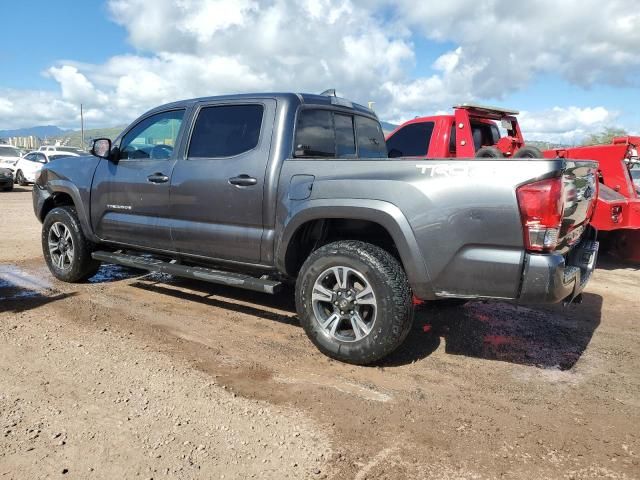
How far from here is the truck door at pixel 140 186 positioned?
4.92 m

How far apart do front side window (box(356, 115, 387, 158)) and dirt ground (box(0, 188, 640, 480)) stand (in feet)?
5.33

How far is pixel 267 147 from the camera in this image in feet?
13.9

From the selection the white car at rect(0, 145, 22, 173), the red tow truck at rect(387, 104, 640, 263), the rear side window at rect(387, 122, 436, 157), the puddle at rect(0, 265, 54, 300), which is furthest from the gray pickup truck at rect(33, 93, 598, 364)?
the white car at rect(0, 145, 22, 173)

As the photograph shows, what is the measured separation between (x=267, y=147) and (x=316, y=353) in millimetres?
1629

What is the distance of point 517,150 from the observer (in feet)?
28.0

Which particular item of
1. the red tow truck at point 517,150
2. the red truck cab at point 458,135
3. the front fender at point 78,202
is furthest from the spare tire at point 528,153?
the front fender at point 78,202

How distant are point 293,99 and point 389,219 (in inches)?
57.0

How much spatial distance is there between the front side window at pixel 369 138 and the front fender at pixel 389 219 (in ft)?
4.62

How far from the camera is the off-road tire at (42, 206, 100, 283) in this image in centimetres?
575

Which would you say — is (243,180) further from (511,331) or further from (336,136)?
(511,331)

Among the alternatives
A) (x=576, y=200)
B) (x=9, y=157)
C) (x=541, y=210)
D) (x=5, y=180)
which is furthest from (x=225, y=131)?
(x=9, y=157)

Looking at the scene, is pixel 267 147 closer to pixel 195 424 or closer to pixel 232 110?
pixel 232 110

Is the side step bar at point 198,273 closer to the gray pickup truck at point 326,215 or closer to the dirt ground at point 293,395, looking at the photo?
the gray pickup truck at point 326,215

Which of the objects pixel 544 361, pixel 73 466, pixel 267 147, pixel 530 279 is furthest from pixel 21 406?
pixel 544 361
